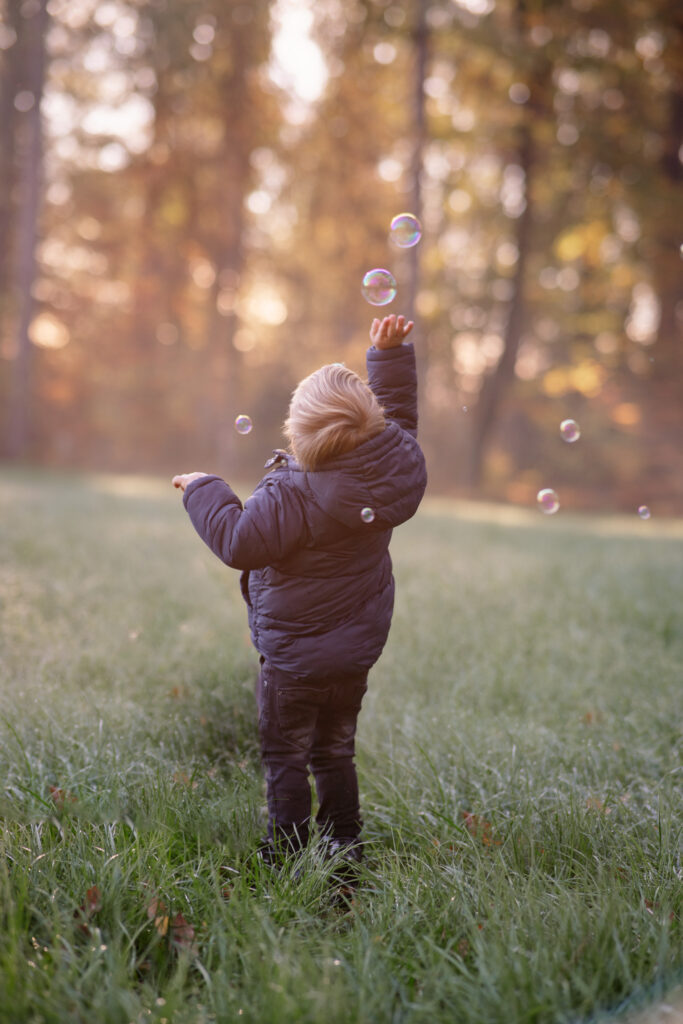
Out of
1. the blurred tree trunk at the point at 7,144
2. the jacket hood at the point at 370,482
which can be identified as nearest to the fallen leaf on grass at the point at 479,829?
the jacket hood at the point at 370,482

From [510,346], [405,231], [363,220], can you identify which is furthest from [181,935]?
[363,220]

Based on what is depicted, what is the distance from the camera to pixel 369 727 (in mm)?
3949

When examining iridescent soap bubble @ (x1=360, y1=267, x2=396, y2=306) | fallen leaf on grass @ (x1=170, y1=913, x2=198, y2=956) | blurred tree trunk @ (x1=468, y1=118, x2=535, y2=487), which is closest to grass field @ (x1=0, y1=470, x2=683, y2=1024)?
fallen leaf on grass @ (x1=170, y1=913, x2=198, y2=956)

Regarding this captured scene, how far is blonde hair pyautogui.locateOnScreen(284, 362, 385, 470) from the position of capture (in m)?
2.58

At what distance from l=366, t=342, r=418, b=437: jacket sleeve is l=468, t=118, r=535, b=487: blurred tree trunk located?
66.9 ft

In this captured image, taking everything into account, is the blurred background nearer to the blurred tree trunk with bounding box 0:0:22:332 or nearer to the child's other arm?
the blurred tree trunk with bounding box 0:0:22:332

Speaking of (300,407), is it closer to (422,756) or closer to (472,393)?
(422,756)

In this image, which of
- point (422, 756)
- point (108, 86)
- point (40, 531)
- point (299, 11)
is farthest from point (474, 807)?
point (108, 86)

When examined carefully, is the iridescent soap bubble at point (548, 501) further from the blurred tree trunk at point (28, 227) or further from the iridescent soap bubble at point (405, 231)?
the blurred tree trunk at point (28, 227)

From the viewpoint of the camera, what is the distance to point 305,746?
9.36ft

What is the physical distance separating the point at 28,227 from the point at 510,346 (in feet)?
A: 45.1

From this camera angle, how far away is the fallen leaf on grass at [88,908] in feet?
7.26

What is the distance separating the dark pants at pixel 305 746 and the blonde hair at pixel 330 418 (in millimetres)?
792

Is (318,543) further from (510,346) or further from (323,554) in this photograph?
(510,346)
